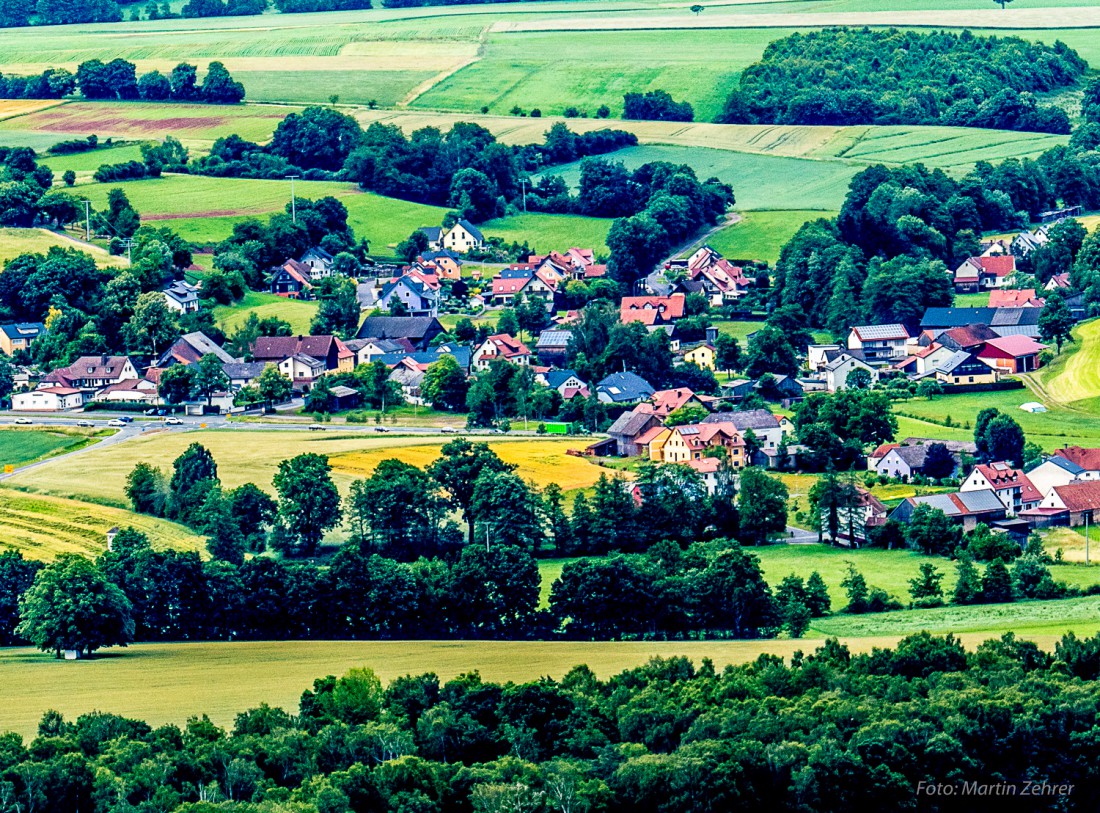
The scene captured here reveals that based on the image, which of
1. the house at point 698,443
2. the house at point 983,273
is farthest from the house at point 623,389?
the house at point 983,273

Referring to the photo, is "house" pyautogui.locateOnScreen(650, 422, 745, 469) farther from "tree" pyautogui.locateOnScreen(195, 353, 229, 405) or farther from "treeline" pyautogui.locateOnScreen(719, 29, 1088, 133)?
"treeline" pyautogui.locateOnScreen(719, 29, 1088, 133)

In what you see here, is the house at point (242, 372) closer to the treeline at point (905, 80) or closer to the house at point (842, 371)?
the house at point (842, 371)

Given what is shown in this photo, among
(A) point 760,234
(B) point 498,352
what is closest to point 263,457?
(B) point 498,352

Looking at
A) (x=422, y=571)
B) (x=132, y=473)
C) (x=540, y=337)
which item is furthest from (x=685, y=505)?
(x=540, y=337)

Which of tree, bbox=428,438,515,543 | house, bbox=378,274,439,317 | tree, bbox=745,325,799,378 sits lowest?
tree, bbox=428,438,515,543

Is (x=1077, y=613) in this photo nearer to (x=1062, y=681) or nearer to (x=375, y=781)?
(x=1062, y=681)

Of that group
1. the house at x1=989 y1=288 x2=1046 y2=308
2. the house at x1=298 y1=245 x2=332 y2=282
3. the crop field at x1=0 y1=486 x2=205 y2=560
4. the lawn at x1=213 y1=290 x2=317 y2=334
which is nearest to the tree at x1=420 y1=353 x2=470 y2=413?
the lawn at x1=213 y1=290 x2=317 y2=334

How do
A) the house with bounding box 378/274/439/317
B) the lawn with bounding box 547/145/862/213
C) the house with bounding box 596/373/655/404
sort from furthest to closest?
the lawn with bounding box 547/145/862/213
the house with bounding box 378/274/439/317
the house with bounding box 596/373/655/404
